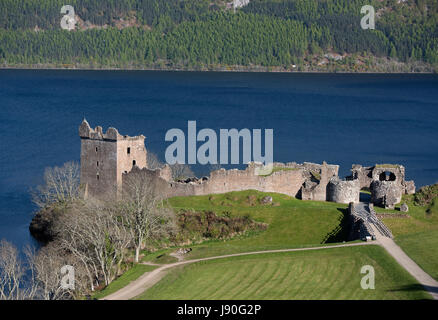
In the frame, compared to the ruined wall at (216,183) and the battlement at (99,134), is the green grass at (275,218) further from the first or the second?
the battlement at (99,134)

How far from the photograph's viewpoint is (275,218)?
258 ft

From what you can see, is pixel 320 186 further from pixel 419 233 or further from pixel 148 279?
pixel 148 279

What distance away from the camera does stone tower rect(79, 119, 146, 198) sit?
276 feet

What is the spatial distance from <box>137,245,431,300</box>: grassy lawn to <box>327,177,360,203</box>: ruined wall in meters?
18.1

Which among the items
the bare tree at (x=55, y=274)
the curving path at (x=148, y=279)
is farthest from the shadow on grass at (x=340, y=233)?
the bare tree at (x=55, y=274)

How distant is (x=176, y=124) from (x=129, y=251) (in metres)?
96.4

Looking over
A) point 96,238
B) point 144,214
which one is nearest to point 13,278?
point 96,238

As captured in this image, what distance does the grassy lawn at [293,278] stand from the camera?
184ft

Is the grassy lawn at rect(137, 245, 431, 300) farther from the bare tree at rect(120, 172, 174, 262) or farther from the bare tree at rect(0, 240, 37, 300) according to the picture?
the bare tree at rect(120, 172, 174, 262)

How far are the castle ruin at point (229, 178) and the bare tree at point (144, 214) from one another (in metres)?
2.75

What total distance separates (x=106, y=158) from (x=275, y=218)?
1813 centimetres
